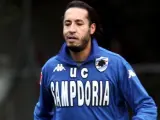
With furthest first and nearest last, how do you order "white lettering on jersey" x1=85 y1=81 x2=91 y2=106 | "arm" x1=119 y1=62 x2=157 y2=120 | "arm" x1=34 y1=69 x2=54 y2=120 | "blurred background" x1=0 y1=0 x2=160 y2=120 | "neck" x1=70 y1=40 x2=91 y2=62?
"blurred background" x1=0 y1=0 x2=160 y2=120 < "arm" x1=34 y1=69 x2=54 y2=120 < "neck" x1=70 y1=40 x2=91 y2=62 < "white lettering on jersey" x1=85 y1=81 x2=91 y2=106 < "arm" x1=119 y1=62 x2=157 y2=120

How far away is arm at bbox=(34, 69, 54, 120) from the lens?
4551 mm

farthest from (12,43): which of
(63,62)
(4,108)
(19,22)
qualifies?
(63,62)

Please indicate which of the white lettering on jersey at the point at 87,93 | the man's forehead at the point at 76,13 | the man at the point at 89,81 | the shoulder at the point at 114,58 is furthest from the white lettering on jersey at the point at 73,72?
the man's forehead at the point at 76,13

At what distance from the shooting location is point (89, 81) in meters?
4.33

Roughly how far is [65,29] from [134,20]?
14.2ft

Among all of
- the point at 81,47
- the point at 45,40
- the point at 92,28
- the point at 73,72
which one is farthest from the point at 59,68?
the point at 45,40

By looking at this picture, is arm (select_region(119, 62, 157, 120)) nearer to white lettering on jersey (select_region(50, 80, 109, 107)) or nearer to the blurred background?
white lettering on jersey (select_region(50, 80, 109, 107))

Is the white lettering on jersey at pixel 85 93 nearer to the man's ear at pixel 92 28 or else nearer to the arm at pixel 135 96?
the arm at pixel 135 96

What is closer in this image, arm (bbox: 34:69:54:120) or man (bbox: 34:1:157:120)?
man (bbox: 34:1:157:120)

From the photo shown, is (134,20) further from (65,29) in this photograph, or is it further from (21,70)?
(65,29)

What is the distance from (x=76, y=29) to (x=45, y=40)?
442 cm

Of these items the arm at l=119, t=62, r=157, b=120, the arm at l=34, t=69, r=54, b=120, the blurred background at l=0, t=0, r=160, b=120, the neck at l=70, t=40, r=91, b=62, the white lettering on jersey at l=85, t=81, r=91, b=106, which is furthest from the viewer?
the blurred background at l=0, t=0, r=160, b=120

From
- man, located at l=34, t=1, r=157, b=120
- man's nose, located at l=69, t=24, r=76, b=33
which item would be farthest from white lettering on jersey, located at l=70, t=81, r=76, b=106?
man's nose, located at l=69, t=24, r=76, b=33

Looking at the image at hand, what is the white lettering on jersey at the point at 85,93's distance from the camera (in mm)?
4297
